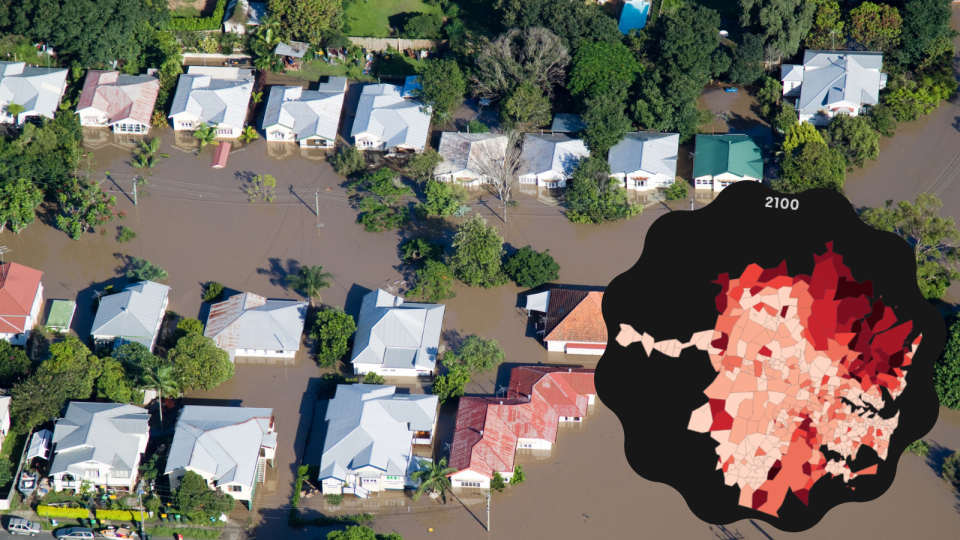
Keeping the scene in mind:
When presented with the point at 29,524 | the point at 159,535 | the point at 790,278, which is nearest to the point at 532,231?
the point at 159,535

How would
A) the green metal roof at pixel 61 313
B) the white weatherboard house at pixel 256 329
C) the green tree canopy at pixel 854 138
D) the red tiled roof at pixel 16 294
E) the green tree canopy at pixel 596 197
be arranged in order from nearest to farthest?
the red tiled roof at pixel 16 294
the white weatherboard house at pixel 256 329
the green metal roof at pixel 61 313
the green tree canopy at pixel 596 197
the green tree canopy at pixel 854 138

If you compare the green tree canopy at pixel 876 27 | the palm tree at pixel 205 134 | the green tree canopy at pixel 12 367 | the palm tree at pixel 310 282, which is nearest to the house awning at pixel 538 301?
the palm tree at pixel 310 282

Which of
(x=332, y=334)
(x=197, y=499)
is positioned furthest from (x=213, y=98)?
(x=197, y=499)

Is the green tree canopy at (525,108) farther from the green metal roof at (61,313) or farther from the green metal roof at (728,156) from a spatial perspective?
the green metal roof at (61,313)

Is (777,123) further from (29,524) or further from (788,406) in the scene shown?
(29,524)

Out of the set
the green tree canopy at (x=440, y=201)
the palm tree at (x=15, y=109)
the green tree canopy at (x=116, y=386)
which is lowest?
the green tree canopy at (x=116, y=386)
